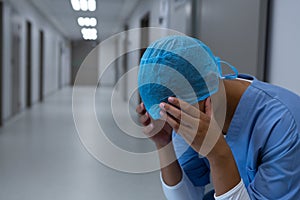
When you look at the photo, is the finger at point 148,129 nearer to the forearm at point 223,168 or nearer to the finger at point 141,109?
the finger at point 141,109

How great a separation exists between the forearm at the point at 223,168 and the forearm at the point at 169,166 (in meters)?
0.27

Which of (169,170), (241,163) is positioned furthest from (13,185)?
(241,163)

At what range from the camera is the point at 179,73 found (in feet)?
3.05

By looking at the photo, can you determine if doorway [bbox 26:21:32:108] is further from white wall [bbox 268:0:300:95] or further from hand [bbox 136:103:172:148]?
hand [bbox 136:103:172:148]

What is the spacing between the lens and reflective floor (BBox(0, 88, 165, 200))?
266cm

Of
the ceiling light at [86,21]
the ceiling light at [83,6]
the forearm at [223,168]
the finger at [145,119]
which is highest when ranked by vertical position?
the ceiling light at [83,6]

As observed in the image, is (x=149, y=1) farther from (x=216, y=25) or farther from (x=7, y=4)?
(x=216, y=25)

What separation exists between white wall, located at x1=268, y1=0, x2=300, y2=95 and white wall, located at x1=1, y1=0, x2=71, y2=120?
4811 millimetres

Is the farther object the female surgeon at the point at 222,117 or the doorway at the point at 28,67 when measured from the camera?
the doorway at the point at 28,67

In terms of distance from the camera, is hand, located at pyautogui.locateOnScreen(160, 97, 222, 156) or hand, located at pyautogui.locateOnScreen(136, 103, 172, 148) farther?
hand, located at pyautogui.locateOnScreen(136, 103, 172, 148)

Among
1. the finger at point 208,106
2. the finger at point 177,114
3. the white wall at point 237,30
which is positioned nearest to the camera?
the finger at point 177,114

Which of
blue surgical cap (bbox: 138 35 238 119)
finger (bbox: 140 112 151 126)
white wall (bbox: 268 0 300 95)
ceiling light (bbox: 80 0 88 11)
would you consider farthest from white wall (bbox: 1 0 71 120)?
blue surgical cap (bbox: 138 35 238 119)

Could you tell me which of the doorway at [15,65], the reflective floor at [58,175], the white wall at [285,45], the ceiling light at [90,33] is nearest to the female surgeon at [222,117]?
the ceiling light at [90,33]

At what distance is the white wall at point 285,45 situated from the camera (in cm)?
191
